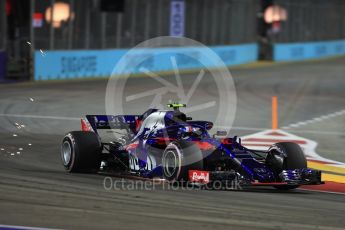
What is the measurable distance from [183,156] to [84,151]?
1.82 meters

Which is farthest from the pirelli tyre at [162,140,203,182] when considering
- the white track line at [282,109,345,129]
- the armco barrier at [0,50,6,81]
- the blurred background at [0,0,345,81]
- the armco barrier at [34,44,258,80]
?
the armco barrier at [0,50,6,81]

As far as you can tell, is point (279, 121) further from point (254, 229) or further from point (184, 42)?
point (184, 42)

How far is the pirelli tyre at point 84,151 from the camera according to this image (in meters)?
11.9

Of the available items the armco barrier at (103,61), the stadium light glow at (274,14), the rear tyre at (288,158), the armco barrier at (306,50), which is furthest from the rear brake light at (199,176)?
the stadium light glow at (274,14)

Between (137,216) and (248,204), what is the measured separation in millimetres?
1720

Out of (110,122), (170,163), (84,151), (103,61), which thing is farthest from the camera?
(103,61)

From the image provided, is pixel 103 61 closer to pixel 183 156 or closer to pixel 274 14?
pixel 274 14

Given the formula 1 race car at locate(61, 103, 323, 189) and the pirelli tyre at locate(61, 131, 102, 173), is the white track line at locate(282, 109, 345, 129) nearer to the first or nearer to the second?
the formula 1 race car at locate(61, 103, 323, 189)

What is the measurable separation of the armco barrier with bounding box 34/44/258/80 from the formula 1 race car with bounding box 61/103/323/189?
17.6 metres

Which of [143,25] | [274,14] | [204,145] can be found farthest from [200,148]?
[274,14]

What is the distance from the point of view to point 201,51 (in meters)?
46.1

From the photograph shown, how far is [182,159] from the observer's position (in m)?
10.8

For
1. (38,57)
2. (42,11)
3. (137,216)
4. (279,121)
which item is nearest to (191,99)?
(279,121)

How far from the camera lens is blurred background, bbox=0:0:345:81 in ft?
110
